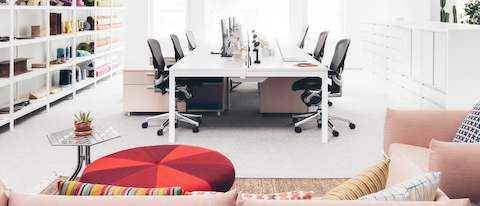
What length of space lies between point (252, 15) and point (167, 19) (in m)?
1.75

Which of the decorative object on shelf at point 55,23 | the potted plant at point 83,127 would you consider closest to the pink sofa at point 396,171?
the potted plant at point 83,127

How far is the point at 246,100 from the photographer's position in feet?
25.1

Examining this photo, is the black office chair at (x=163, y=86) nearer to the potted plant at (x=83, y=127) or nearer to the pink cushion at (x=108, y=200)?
the potted plant at (x=83, y=127)

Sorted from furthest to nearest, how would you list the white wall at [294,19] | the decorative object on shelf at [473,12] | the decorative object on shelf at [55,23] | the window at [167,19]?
the window at [167,19], the white wall at [294,19], the decorative object on shelf at [473,12], the decorative object on shelf at [55,23]

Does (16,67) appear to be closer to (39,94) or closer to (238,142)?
(39,94)

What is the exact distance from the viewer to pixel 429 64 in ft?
→ 22.2

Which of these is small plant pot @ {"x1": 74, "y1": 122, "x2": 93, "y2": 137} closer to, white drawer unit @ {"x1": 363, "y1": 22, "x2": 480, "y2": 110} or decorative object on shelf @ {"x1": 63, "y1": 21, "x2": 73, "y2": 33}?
white drawer unit @ {"x1": 363, "y1": 22, "x2": 480, "y2": 110}

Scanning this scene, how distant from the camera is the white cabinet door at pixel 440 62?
20.3 ft

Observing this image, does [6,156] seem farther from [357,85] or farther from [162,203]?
[357,85]

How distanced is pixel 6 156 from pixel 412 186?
12.6ft

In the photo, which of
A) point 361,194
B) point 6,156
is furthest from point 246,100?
point 361,194

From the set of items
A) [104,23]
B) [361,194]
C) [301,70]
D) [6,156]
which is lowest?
[6,156]

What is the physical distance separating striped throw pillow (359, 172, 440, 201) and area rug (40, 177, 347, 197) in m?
1.95

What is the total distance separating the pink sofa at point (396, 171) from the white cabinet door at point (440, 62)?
10.6ft
